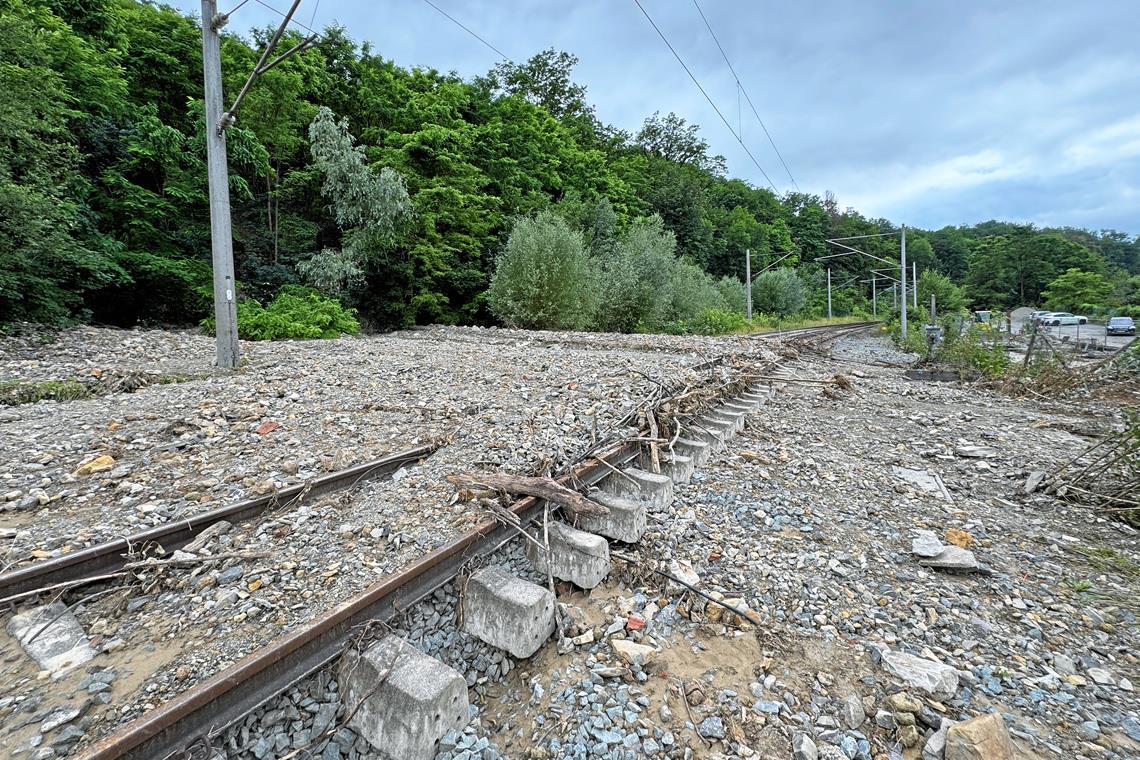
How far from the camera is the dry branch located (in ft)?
9.22

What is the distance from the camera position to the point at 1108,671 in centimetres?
208

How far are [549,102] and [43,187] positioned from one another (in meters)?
38.2

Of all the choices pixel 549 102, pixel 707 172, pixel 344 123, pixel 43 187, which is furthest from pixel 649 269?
pixel 707 172

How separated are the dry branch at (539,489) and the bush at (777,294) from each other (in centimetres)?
3964

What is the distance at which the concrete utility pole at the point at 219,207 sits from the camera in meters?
6.90

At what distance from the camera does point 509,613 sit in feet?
6.93

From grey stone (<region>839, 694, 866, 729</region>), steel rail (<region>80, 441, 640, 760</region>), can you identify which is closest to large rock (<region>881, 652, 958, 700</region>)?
grey stone (<region>839, 694, 866, 729</region>)

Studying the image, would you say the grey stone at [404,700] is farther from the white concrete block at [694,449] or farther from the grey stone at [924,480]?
the grey stone at [924,480]

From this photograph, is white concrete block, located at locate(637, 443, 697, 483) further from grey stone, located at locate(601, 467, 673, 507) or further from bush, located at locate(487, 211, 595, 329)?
bush, located at locate(487, 211, 595, 329)

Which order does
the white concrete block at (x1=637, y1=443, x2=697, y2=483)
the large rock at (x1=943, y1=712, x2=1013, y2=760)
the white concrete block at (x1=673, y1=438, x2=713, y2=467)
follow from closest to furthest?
1. the large rock at (x1=943, y1=712, x2=1013, y2=760)
2. the white concrete block at (x1=637, y1=443, x2=697, y2=483)
3. the white concrete block at (x1=673, y1=438, x2=713, y2=467)

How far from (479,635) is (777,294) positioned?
41.7 metres

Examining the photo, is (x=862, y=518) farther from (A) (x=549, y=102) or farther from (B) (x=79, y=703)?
(A) (x=549, y=102)

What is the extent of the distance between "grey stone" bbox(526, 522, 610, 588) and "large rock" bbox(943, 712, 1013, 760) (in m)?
1.49

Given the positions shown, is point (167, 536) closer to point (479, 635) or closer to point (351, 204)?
point (479, 635)
